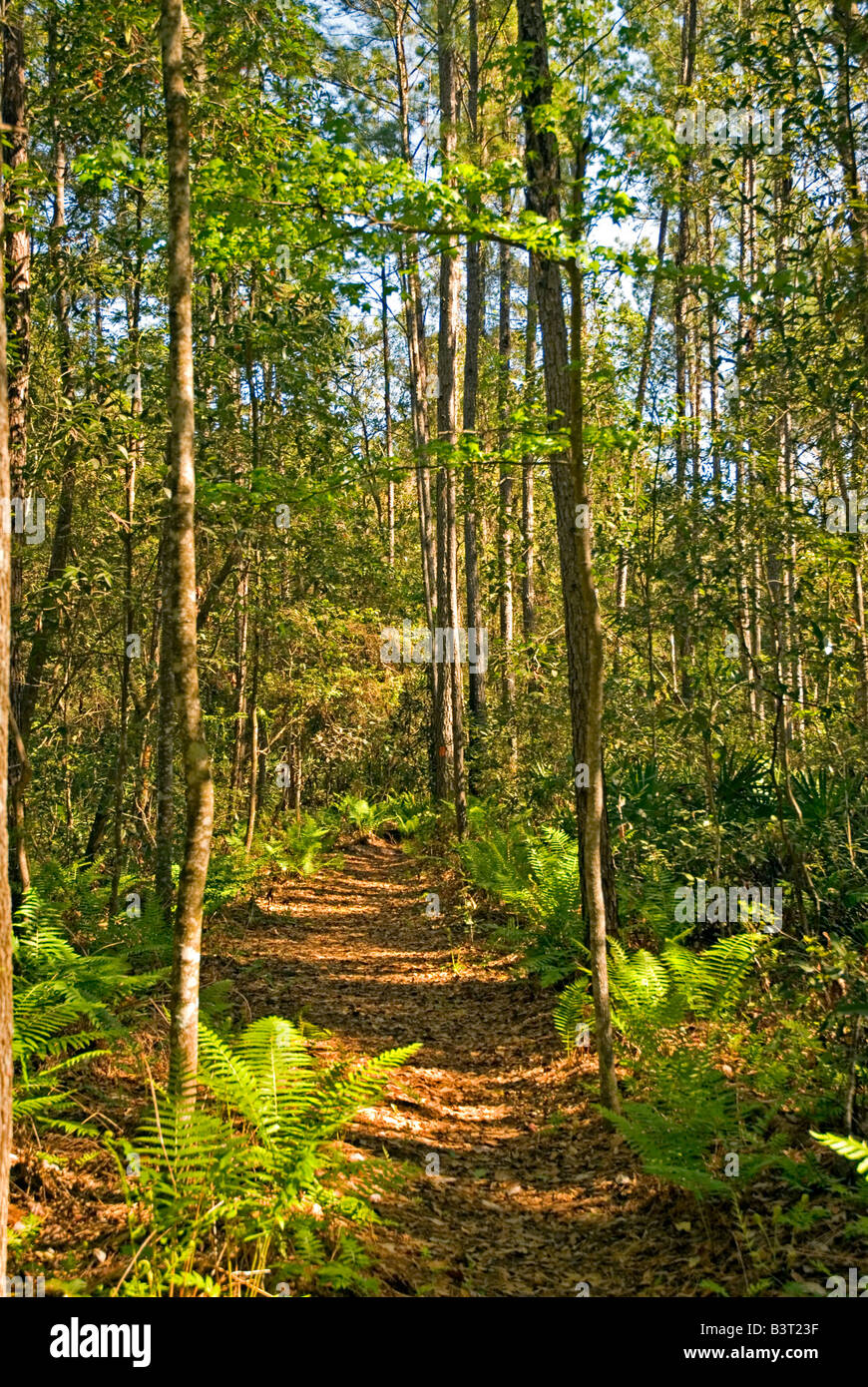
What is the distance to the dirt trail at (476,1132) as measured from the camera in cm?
408

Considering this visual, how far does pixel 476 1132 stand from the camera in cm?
564

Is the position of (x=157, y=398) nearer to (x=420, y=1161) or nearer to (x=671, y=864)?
(x=671, y=864)

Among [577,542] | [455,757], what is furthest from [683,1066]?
[455,757]

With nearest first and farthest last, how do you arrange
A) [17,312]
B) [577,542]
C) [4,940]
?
1. [4,940]
2. [577,542]
3. [17,312]

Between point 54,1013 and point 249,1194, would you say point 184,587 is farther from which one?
point 249,1194

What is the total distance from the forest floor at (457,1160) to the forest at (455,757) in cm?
3

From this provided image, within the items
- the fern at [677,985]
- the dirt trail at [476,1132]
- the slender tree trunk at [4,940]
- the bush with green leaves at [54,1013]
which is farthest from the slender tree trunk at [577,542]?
the slender tree trunk at [4,940]

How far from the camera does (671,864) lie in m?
8.20

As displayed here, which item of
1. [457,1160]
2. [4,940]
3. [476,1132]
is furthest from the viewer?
[476,1132]

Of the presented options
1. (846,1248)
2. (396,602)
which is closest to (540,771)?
(396,602)

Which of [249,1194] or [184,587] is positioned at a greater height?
[184,587]

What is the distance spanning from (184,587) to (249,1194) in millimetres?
2601
